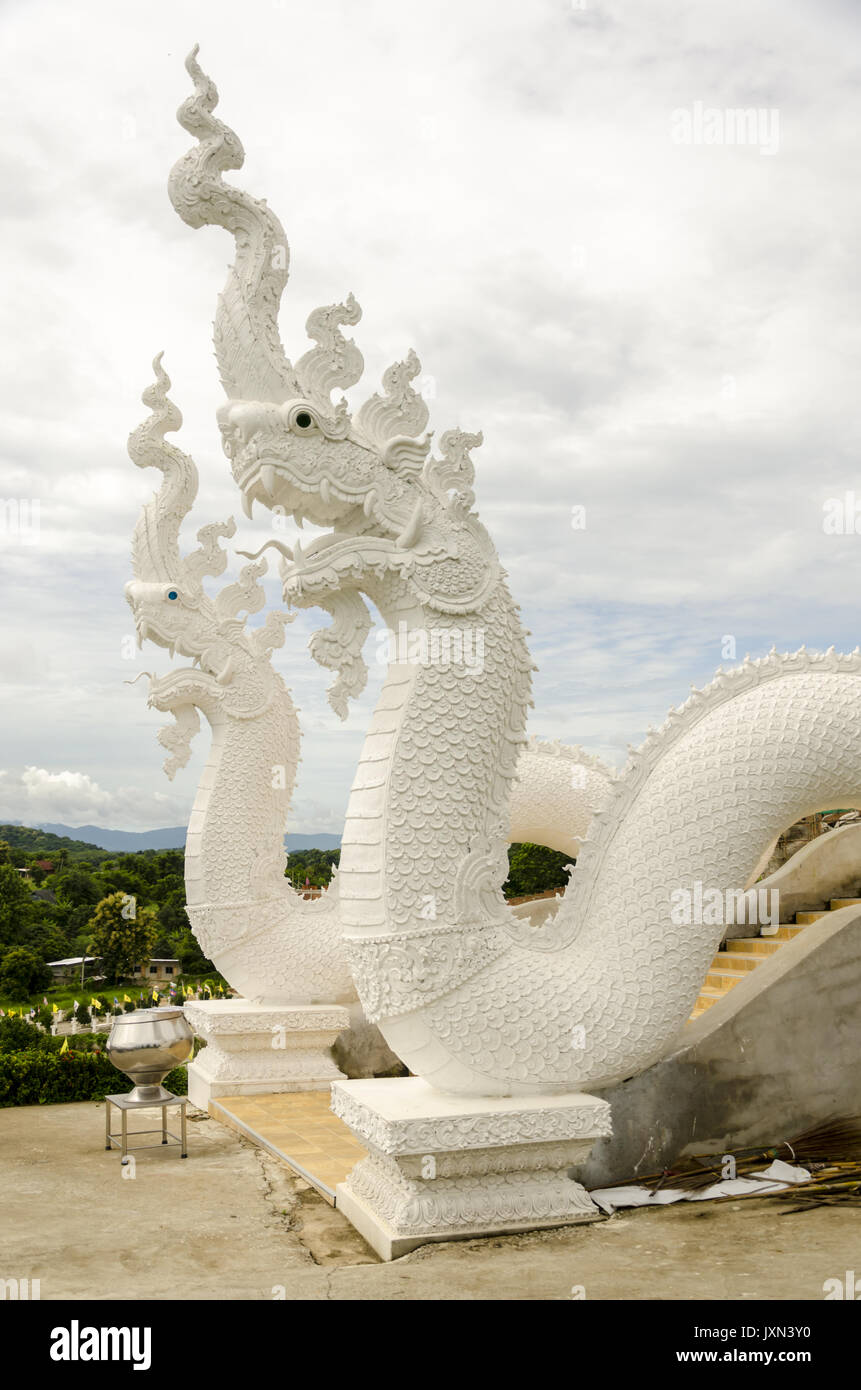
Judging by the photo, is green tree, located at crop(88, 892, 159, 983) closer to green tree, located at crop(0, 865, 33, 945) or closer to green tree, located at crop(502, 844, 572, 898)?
green tree, located at crop(0, 865, 33, 945)

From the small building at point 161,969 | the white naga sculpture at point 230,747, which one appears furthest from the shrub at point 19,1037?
the small building at point 161,969

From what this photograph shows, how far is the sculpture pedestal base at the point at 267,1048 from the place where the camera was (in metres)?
6.96

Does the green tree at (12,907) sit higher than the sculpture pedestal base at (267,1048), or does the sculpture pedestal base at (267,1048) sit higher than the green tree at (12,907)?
the green tree at (12,907)

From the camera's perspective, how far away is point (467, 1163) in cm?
393

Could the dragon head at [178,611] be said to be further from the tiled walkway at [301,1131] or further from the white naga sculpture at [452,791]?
the white naga sculpture at [452,791]

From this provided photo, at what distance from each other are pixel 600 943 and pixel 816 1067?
1.19 metres

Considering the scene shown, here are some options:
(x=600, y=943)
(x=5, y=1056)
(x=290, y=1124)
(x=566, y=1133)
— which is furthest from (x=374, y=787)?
(x=5, y=1056)

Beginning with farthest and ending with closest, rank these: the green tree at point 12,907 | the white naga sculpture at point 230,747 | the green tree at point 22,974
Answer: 1. the green tree at point 12,907
2. the green tree at point 22,974
3. the white naga sculpture at point 230,747

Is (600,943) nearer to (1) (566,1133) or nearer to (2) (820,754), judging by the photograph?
(1) (566,1133)

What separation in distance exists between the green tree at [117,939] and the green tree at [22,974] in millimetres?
1058

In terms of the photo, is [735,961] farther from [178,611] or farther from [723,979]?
[178,611]

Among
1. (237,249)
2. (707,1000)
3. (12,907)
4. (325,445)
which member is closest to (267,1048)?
(707,1000)

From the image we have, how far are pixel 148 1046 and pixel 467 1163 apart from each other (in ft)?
7.04

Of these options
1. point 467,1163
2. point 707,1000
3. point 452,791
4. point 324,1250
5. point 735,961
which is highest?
point 452,791
